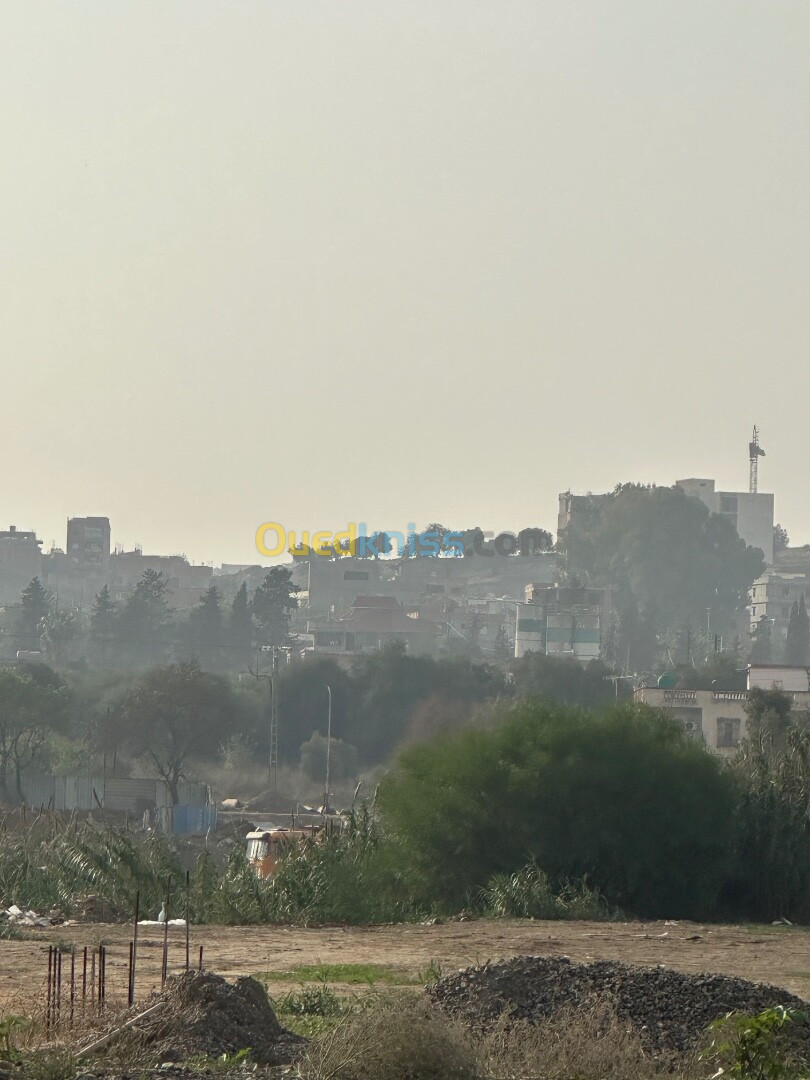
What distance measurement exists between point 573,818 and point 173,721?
45838 millimetres

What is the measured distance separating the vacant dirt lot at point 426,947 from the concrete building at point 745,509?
138 metres

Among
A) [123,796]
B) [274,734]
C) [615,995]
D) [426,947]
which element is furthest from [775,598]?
[615,995]

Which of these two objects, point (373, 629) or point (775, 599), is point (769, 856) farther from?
point (775, 599)

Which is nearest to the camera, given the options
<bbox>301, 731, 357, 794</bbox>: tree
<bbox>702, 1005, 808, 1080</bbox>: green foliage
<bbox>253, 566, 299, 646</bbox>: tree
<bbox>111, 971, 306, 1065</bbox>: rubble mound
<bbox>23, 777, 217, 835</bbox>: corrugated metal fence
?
<bbox>702, 1005, 808, 1080</bbox>: green foliage

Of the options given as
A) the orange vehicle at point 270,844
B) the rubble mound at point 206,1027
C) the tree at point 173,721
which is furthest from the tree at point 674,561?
the rubble mound at point 206,1027

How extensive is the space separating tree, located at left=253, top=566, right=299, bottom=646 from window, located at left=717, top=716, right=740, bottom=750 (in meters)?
57.1

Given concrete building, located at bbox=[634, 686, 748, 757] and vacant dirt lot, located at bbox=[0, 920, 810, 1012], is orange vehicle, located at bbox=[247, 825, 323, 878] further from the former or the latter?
concrete building, located at bbox=[634, 686, 748, 757]

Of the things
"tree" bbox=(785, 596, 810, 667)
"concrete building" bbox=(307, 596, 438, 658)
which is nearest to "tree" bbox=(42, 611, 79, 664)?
"concrete building" bbox=(307, 596, 438, 658)

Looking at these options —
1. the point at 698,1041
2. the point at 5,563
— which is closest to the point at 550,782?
the point at 698,1041

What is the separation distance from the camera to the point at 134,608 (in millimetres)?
109062

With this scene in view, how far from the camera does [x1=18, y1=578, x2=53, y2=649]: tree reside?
105812 mm

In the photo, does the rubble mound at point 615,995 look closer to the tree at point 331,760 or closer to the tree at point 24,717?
the tree at point 24,717

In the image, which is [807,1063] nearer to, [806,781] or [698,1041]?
[698,1041]

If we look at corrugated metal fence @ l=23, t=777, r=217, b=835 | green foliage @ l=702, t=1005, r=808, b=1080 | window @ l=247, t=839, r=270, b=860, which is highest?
green foliage @ l=702, t=1005, r=808, b=1080
